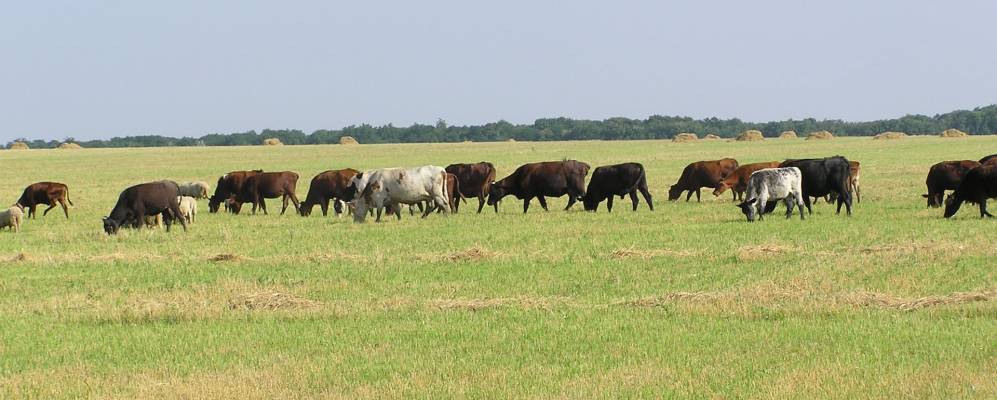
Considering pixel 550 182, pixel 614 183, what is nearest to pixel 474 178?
pixel 550 182

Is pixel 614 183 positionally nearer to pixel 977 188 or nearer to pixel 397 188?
pixel 397 188

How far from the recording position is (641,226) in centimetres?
2336

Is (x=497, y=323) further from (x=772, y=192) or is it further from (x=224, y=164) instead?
(x=224, y=164)

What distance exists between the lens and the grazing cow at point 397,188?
88.4 ft

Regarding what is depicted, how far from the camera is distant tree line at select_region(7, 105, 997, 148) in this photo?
151250 millimetres

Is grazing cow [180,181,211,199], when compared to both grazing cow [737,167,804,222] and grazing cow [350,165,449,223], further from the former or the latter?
grazing cow [737,167,804,222]

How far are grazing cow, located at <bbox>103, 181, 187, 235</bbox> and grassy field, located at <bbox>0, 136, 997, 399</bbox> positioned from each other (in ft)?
2.46

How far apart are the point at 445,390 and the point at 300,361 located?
1.85m

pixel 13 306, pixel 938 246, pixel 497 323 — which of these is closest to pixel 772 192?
pixel 938 246

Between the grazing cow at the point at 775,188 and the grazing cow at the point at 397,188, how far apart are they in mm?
7082

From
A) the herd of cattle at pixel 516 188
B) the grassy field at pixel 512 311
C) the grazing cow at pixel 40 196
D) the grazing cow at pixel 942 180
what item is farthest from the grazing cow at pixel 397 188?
the grazing cow at pixel 942 180

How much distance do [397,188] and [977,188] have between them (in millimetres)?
12373

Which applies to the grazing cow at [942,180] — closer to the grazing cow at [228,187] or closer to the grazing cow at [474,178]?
the grazing cow at [474,178]

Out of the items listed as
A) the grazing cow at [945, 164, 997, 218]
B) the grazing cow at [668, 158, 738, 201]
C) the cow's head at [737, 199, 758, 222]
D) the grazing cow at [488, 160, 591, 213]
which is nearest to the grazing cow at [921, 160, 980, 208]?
the grazing cow at [945, 164, 997, 218]
